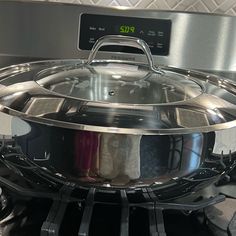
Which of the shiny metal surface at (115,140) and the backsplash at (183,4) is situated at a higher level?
the backsplash at (183,4)

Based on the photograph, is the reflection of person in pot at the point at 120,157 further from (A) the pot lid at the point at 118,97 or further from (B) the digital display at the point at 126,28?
(B) the digital display at the point at 126,28

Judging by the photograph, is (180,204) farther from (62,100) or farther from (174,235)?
(62,100)

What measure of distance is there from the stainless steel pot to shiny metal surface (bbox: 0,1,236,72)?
0.96ft

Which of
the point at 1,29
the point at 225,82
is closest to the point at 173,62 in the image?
the point at 225,82

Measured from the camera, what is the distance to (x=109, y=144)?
1.82 ft

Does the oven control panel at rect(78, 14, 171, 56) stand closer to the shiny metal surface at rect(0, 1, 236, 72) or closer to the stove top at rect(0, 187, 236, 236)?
the shiny metal surface at rect(0, 1, 236, 72)

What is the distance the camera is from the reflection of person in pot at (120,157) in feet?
1.81

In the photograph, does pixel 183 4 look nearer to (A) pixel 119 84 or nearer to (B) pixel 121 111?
(A) pixel 119 84

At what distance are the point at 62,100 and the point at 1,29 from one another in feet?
1.44

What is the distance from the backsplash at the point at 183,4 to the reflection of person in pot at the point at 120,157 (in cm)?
54

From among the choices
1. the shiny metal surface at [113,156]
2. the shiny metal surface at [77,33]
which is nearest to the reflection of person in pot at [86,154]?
the shiny metal surface at [113,156]

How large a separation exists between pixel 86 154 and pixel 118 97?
0.11 metres

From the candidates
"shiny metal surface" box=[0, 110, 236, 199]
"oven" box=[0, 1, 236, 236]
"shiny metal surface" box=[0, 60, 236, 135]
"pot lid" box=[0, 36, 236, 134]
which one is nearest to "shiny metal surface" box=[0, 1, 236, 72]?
"oven" box=[0, 1, 236, 236]

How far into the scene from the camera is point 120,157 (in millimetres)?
566
